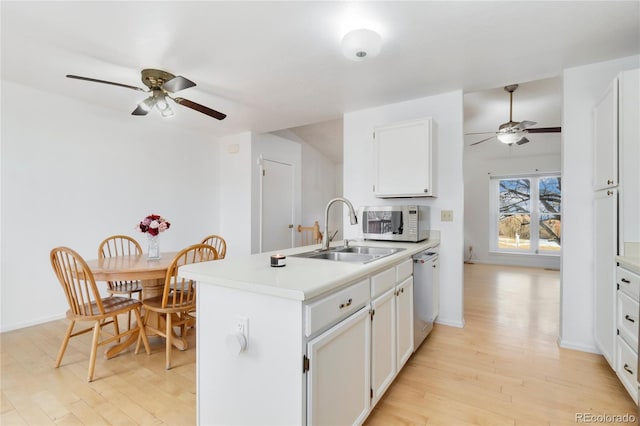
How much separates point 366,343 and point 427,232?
5.79ft

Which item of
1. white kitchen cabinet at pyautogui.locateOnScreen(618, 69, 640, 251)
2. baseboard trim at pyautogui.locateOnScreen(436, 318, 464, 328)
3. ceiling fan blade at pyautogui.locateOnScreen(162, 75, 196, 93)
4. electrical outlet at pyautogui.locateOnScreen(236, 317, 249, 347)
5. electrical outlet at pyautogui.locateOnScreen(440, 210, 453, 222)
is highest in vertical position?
ceiling fan blade at pyautogui.locateOnScreen(162, 75, 196, 93)

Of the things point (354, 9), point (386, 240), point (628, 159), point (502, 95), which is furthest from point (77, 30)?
point (502, 95)

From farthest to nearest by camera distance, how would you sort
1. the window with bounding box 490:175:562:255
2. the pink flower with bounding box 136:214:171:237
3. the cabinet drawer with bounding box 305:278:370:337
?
the window with bounding box 490:175:562:255 → the pink flower with bounding box 136:214:171:237 → the cabinet drawer with bounding box 305:278:370:337

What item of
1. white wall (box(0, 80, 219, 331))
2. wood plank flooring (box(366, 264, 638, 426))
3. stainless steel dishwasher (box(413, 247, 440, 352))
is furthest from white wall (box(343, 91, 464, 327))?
white wall (box(0, 80, 219, 331))

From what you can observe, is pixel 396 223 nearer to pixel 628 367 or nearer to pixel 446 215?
pixel 446 215

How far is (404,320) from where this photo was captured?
2.01 meters

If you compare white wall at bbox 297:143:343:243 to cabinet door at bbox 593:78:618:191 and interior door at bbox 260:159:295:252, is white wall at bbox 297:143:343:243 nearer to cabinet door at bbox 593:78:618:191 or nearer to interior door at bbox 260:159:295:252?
interior door at bbox 260:159:295:252

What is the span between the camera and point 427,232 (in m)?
2.99

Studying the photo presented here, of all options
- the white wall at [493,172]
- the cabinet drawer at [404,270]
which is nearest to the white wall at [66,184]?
the cabinet drawer at [404,270]

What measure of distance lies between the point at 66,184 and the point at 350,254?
10.1 ft

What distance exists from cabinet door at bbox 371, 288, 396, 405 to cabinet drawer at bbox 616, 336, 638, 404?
1210mm

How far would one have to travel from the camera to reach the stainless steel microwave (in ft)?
8.82

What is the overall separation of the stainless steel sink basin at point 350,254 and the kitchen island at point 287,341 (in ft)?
1.18

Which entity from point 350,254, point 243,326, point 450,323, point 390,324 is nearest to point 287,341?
point 243,326
